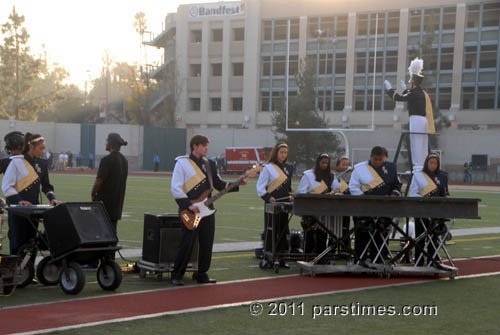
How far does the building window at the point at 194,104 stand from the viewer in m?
73.5

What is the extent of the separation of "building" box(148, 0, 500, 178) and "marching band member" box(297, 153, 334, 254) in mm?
43992

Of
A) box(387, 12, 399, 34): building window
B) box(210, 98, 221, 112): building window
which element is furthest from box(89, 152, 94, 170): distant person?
box(387, 12, 399, 34): building window

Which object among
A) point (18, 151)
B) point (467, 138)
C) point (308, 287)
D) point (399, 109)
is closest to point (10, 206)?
point (18, 151)

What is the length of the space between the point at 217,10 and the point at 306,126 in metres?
19.2

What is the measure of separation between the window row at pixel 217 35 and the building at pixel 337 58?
9 cm

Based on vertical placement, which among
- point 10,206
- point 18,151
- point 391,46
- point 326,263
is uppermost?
point 391,46

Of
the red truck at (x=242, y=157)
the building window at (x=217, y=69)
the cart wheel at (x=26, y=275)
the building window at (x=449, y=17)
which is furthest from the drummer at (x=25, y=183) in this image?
the building window at (x=217, y=69)

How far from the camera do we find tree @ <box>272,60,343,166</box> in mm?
57031

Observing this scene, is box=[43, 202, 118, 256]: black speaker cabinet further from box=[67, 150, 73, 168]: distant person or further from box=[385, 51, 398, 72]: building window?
box=[385, 51, 398, 72]: building window

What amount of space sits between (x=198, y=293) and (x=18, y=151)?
9.69ft

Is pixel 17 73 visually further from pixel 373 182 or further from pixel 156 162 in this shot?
pixel 373 182

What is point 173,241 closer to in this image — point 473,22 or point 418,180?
point 418,180

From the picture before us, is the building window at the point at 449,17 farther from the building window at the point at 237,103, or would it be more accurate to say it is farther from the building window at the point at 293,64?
the building window at the point at 237,103

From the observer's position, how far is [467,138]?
55.1 m
